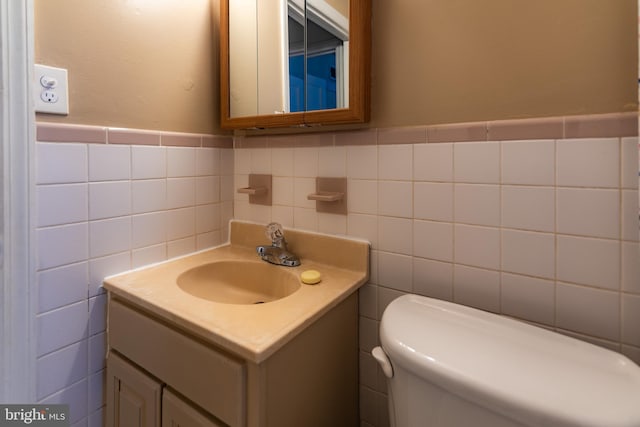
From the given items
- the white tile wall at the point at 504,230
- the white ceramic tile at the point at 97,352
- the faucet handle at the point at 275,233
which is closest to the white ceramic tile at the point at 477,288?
the white tile wall at the point at 504,230

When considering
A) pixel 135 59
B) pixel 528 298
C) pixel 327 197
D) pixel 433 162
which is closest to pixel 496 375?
pixel 528 298

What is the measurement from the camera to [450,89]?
33.4 inches

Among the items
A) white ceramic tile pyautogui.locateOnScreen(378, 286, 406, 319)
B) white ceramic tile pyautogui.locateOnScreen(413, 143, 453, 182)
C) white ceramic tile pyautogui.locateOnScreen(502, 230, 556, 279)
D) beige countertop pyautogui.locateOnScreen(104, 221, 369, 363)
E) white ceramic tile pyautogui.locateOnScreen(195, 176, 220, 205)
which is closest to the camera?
beige countertop pyautogui.locateOnScreen(104, 221, 369, 363)

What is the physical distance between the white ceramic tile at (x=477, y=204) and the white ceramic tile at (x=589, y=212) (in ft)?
Answer: 0.42

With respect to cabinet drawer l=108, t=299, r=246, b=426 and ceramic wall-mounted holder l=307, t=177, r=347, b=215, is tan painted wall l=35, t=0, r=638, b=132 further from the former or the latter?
cabinet drawer l=108, t=299, r=246, b=426

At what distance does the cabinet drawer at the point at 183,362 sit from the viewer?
25.8 inches

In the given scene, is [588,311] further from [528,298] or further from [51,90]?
[51,90]

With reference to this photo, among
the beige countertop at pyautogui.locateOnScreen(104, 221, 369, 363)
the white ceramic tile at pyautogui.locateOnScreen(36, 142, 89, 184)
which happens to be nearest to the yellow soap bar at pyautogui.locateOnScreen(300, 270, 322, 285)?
the beige countertop at pyautogui.locateOnScreen(104, 221, 369, 363)

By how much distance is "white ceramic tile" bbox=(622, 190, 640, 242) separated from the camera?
2.19ft

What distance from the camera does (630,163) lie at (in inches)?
26.2

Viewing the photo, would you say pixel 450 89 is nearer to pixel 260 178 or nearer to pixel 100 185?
pixel 260 178

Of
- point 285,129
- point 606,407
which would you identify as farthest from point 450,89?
point 606,407

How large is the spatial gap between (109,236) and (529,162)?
1.15 meters

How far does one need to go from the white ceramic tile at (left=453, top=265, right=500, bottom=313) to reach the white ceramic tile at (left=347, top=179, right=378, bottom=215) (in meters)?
0.30
